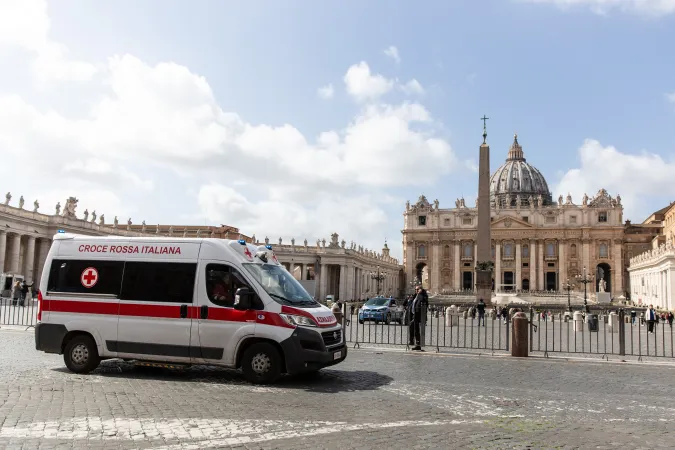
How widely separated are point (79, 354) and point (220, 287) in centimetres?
287

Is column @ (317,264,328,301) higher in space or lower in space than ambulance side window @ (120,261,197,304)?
higher

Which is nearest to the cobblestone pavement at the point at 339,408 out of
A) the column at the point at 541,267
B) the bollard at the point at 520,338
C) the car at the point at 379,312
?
the bollard at the point at 520,338

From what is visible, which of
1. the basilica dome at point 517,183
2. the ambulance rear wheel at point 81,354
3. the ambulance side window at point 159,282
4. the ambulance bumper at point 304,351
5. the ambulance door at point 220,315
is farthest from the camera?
the basilica dome at point 517,183

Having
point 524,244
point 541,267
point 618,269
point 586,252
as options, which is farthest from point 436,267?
point 618,269

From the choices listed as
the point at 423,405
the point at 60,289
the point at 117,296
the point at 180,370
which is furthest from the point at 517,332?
the point at 60,289

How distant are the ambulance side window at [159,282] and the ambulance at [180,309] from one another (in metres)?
0.02

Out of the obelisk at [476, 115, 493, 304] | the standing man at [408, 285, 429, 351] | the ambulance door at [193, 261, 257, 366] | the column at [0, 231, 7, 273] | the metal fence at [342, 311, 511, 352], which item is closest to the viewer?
the ambulance door at [193, 261, 257, 366]

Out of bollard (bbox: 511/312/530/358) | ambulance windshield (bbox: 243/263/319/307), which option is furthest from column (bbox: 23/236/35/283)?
bollard (bbox: 511/312/530/358)

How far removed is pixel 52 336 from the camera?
33.3 feet

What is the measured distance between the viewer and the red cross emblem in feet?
33.3

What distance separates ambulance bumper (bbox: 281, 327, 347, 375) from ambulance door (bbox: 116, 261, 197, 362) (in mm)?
1742

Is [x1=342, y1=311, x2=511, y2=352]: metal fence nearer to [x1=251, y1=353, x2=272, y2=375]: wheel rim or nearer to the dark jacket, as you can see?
the dark jacket

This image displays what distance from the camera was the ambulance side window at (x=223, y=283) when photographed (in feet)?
31.2

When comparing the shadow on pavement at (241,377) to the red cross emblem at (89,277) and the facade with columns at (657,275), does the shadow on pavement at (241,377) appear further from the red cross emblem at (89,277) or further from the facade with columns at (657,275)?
the facade with columns at (657,275)
